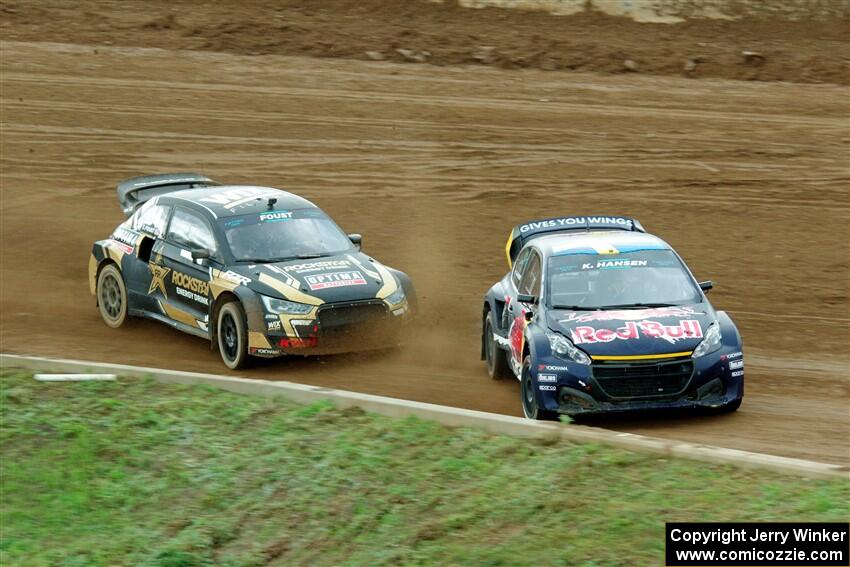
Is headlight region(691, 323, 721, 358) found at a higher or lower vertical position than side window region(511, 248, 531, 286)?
lower

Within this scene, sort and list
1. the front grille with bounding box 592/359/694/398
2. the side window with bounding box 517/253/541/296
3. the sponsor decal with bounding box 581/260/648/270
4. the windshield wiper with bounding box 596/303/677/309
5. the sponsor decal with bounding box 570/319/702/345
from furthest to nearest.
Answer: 1. the side window with bounding box 517/253/541/296
2. the sponsor decal with bounding box 581/260/648/270
3. the windshield wiper with bounding box 596/303/677/309
4. the sponsor decal with bounding box 570/319/702/345
5. the front grille with bounding box 592/359/694/398

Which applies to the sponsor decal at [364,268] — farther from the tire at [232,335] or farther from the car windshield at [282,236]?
the tire at [232,335]

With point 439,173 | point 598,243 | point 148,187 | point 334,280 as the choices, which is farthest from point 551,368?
point 439,173

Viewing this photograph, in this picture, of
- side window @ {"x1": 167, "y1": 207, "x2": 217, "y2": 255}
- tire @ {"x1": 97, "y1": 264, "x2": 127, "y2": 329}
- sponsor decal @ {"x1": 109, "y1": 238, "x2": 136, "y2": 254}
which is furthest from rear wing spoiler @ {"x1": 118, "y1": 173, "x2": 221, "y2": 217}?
side window @ {"x1": 167, "y1": 207, "x2": 217, "y2": 255}

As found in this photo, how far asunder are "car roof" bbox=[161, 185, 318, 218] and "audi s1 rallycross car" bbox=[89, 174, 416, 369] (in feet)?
0.05

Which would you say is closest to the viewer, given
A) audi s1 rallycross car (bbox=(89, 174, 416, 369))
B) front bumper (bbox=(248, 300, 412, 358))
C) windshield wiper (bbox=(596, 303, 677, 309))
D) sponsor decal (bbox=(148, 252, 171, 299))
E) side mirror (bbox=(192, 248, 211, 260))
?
windshield wiper (bbox=(596, 303, 677, 309))

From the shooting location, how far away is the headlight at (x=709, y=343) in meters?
11.4

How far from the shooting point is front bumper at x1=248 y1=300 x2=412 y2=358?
1370 centimetres

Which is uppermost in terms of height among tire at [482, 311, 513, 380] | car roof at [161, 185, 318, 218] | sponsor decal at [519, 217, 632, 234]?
car roof at [161, 185, 318, 218]

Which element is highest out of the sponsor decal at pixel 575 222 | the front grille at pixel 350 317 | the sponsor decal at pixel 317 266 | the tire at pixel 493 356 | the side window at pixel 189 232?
the sponsor decal at pixel 575 222

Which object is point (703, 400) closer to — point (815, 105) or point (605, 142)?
point (605, 142)

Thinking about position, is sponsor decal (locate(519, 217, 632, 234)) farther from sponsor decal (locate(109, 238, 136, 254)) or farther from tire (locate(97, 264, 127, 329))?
tire (locate(97, 264, 127, 329))

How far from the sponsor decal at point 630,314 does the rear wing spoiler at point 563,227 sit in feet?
7.39

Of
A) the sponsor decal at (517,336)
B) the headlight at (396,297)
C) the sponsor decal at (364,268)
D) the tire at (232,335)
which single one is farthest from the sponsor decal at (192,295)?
the sponsor decal at (517,336)
